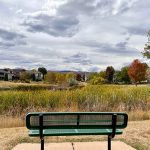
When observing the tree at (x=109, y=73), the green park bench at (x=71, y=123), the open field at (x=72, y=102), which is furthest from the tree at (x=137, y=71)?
the green park bench at (x=71, y=123)

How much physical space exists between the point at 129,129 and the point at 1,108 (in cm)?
665

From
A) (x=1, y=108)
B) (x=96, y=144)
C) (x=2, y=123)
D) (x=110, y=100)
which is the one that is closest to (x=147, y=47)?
(x=110, y=100)

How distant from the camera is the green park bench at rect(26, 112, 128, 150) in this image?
544 centimetres

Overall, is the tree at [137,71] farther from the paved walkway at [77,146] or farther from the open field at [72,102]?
the paved walkway at [77,146]

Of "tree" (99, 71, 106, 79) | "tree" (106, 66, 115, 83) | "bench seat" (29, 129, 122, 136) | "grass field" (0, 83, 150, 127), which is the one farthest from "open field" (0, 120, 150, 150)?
"tree" (106, 66, 115, 83)

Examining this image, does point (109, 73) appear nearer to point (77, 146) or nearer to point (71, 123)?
point (77, 146)

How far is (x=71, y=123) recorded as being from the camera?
218 inches

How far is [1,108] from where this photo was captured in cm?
1394

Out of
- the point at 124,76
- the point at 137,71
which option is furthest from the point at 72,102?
the point at 124,76

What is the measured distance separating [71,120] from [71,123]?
1.8 inches

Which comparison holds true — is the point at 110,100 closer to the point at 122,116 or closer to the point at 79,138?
the point at 79,138

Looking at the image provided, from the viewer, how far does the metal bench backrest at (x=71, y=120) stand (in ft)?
17.8

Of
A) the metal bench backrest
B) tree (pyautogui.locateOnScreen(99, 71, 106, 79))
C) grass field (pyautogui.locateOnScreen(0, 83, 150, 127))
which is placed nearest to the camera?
the metal bench backrest

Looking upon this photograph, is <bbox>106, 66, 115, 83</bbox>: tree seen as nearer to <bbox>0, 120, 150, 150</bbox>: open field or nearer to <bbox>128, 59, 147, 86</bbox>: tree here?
<bbox>128, 59, 147, 86</bbox>: tree
